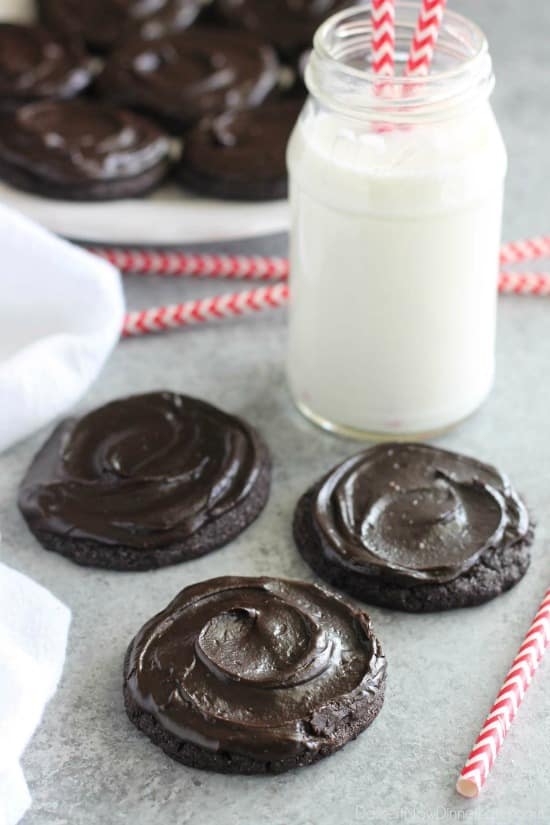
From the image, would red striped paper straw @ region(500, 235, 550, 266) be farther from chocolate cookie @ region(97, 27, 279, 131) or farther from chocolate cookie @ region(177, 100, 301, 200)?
chocolate cookie @ region(97, 27, 279, 131)

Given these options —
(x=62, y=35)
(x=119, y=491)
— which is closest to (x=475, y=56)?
(x=119, y=491)

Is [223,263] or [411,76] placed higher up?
[411,76]

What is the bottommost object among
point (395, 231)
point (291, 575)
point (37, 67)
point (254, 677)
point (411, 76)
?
point (291, 575)

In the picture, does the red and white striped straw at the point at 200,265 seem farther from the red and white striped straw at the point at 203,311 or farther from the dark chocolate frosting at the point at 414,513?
the dark chocolate frosting at the point at 414,513

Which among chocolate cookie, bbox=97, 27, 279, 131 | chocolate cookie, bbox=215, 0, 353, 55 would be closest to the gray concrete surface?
chocolate cookie, bbox=97, 27, 279, 131

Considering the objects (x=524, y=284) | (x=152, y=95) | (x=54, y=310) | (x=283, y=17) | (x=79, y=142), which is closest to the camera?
(x=54, y=310)

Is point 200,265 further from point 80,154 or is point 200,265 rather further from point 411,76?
point 411,76

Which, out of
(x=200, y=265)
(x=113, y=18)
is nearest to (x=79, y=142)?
(x=200, y=265)

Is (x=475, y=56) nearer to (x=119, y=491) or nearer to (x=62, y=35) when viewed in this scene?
(x=119, y=491)
